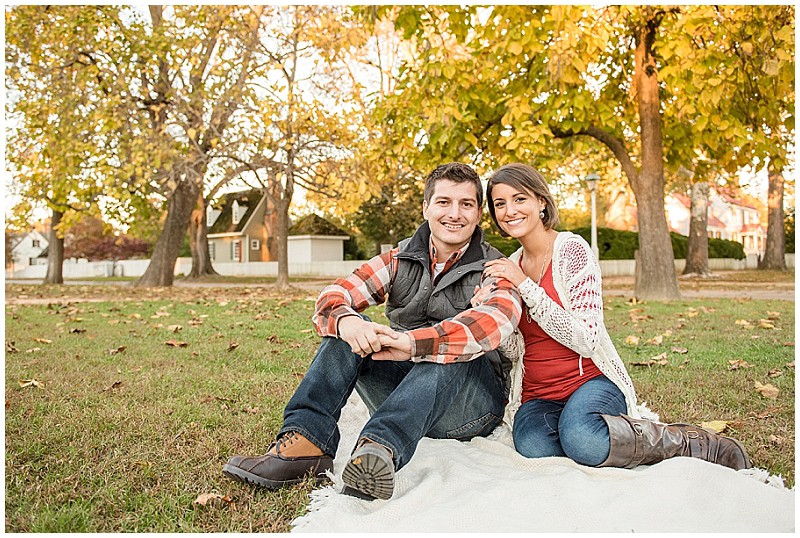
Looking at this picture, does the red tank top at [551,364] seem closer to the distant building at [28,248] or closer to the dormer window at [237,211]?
the dormer window at [237,211]

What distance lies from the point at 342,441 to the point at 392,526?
33.8 inches

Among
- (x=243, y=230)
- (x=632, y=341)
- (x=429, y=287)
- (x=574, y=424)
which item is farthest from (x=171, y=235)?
(x=243, y=230)

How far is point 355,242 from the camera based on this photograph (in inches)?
1347

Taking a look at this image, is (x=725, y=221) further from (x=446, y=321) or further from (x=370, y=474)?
(x=370, y=474)

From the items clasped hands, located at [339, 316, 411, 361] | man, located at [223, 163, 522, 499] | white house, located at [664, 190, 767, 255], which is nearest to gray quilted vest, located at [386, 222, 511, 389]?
man, located at [223, 163, 522, 499]

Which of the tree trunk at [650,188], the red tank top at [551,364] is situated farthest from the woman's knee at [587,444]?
the tree trunk at [650,188]

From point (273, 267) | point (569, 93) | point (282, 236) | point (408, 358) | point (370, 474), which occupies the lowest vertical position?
point (370, 474)

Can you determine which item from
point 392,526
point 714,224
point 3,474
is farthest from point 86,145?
point 714,224

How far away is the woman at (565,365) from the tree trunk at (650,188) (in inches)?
329

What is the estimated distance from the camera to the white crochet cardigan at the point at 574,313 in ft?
8.25

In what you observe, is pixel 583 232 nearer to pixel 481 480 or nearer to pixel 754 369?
pixel 754 369

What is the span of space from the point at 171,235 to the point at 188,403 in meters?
15.2

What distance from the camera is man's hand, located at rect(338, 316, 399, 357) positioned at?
2385mm

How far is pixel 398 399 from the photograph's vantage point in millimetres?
2336
